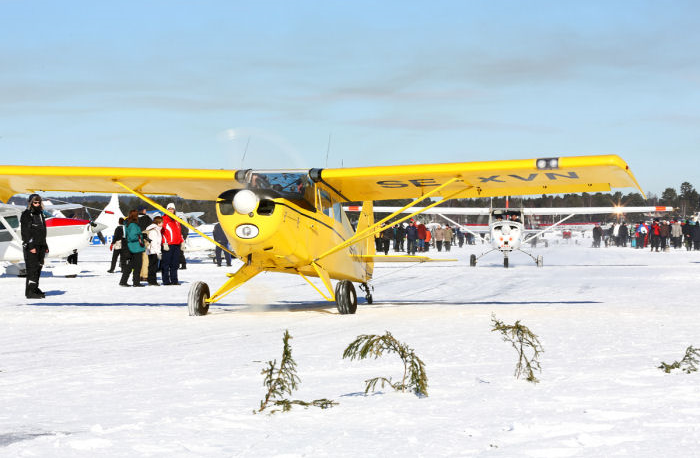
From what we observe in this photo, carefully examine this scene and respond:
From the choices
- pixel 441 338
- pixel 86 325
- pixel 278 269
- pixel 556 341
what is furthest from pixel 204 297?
pixel 556 341

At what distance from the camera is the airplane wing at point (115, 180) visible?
12.4 m

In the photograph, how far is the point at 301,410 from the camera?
4.44m

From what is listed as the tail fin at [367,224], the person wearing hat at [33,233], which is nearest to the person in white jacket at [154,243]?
the person wearing hat at [33,233]

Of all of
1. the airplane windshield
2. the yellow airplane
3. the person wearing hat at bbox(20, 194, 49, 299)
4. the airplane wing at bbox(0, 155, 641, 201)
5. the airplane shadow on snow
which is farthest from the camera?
the person wearing hat at bbox(20, 194, 49, 299)

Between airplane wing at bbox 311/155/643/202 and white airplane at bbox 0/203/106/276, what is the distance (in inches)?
445

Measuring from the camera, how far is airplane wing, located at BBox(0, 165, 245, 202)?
40.7 feet

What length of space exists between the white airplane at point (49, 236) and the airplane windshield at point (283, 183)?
11818 mm

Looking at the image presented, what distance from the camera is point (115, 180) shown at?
12.7 meters

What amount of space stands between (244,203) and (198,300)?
2.15 meters

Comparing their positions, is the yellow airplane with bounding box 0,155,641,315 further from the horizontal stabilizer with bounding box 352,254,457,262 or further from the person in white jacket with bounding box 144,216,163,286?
the person in white jacket with bounding box 144,216,163,286

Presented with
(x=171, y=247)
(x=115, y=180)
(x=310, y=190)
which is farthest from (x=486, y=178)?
(x=171, y=247)

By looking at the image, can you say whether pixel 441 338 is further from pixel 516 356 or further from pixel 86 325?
pixel 86 325

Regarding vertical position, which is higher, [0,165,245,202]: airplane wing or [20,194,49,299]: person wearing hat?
[0,165,245,202]: airplane wing

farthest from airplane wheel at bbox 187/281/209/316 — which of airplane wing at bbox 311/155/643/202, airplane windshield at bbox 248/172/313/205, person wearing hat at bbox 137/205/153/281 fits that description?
person wearing hat at bbox 137/205/153/281
